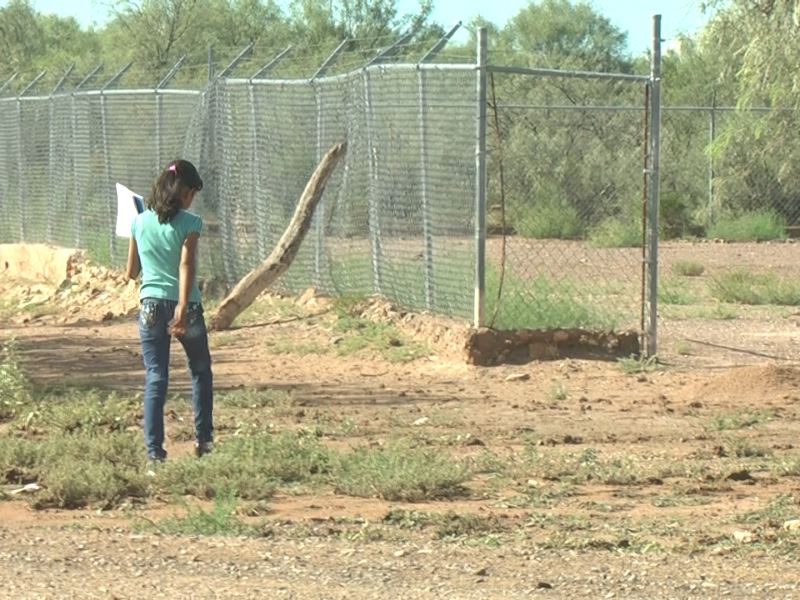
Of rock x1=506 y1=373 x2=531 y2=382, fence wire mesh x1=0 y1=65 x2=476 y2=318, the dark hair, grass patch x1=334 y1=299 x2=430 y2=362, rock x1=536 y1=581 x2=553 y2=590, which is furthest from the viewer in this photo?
fence wire mesh x1=0 y1=65 x2=476 y2=318

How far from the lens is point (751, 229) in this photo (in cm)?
2591

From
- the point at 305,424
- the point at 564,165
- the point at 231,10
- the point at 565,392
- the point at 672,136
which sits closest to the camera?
the point at 305,424

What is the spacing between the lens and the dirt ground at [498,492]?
5.71 meters

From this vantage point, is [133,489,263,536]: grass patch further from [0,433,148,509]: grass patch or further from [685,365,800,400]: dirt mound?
[685,365,800,400]: dirt mound

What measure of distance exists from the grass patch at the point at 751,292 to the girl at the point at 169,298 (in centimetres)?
961

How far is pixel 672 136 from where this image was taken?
94.1ft

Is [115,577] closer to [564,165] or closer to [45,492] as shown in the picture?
[45,492]

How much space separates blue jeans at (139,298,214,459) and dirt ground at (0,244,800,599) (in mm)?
910

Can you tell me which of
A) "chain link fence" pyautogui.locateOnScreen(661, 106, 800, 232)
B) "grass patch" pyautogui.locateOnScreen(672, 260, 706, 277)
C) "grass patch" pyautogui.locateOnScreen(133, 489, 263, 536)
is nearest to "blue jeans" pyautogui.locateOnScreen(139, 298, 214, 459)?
"grass patch" pyautogui.locateOnScreen(133, 489, 263, 536)

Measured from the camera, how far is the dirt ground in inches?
225

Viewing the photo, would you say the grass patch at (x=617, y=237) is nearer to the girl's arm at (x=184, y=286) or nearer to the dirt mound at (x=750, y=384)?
the dirt mound at (x=750, y=384)

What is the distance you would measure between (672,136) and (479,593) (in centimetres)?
2397

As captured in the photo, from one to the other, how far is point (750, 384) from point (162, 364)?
14.6ft

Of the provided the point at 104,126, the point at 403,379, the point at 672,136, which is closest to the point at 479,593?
the point at 403,379
